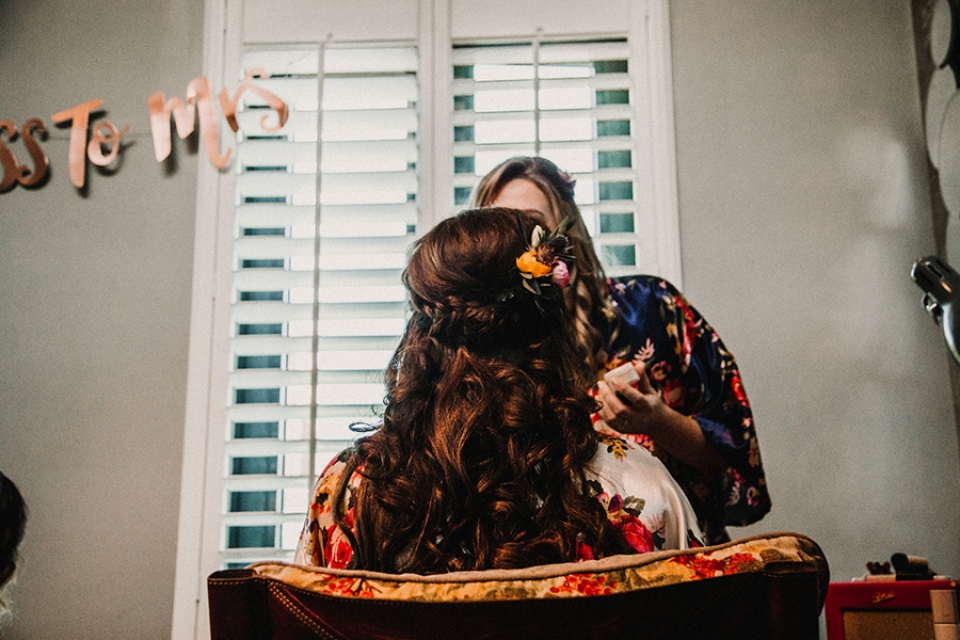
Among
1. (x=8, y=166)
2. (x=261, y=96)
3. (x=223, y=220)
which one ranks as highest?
→ (x=261, y=96)

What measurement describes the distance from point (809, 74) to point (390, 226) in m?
1.15

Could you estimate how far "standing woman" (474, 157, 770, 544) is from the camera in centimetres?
168

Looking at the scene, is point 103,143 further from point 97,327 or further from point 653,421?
point 653,421

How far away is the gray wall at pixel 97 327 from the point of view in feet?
6.88

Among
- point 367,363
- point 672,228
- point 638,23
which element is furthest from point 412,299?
point 638,23

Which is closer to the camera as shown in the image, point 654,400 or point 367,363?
point 654,400

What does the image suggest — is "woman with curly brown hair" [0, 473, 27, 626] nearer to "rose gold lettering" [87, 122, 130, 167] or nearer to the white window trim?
the white window trim

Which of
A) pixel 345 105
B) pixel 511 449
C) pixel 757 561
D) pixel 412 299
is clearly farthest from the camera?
pixel 345 105

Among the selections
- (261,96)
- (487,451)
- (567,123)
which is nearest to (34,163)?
(261,96)

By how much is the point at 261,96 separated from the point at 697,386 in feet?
4.44

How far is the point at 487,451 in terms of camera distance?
1.03 meters

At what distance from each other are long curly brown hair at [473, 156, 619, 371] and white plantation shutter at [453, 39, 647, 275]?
0.36m

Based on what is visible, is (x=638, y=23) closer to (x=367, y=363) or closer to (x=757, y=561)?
(x=367, y=363)

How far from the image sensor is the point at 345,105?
2293 millimetres
